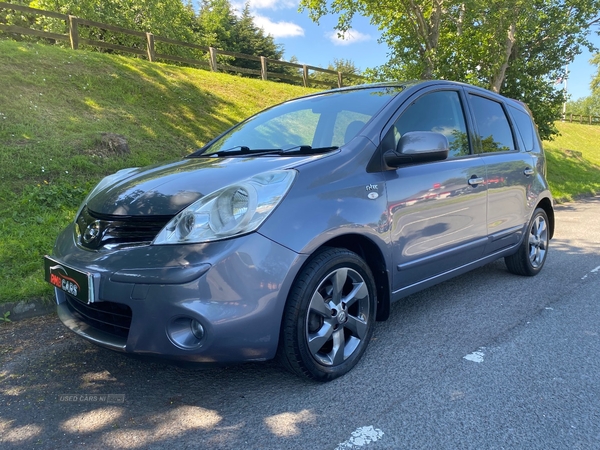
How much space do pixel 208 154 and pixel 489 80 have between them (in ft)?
38.2

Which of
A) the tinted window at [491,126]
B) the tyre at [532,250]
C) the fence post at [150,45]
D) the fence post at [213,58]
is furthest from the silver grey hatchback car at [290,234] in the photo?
the fence post at [213,58]

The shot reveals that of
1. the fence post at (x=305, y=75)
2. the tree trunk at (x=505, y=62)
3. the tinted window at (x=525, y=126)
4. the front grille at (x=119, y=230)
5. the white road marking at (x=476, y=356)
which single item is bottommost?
the white road marking at (x=476, y=356)

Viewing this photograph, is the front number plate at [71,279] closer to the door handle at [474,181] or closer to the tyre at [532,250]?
the door handle at [474,181]

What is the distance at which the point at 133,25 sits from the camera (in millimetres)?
26906

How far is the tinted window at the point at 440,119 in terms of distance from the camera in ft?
10.5

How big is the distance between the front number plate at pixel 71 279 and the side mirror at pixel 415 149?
71.5 inches

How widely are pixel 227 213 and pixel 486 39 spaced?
37.8 ft

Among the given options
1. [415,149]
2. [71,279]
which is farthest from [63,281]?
[415,149]

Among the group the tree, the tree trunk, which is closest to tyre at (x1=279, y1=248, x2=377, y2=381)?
the tree

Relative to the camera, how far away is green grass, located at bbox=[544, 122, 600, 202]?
13254 mm

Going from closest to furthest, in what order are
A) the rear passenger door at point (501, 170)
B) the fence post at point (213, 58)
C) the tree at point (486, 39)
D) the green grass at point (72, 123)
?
the rear passenger door at point (501, 170)
the green grass at point (72, 123)
the tree at point (486, 39)
the fence post at point (213, 58)

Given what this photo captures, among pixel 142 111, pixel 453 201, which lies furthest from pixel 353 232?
pixel 142 111

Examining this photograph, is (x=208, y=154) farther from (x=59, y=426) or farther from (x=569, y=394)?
(x=569, y=394)

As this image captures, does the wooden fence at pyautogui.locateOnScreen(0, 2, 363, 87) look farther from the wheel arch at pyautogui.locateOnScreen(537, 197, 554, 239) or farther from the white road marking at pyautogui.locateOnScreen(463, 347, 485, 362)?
the white road marking at pyautogui.locateOnScreen(463, 347, 485, 362)
